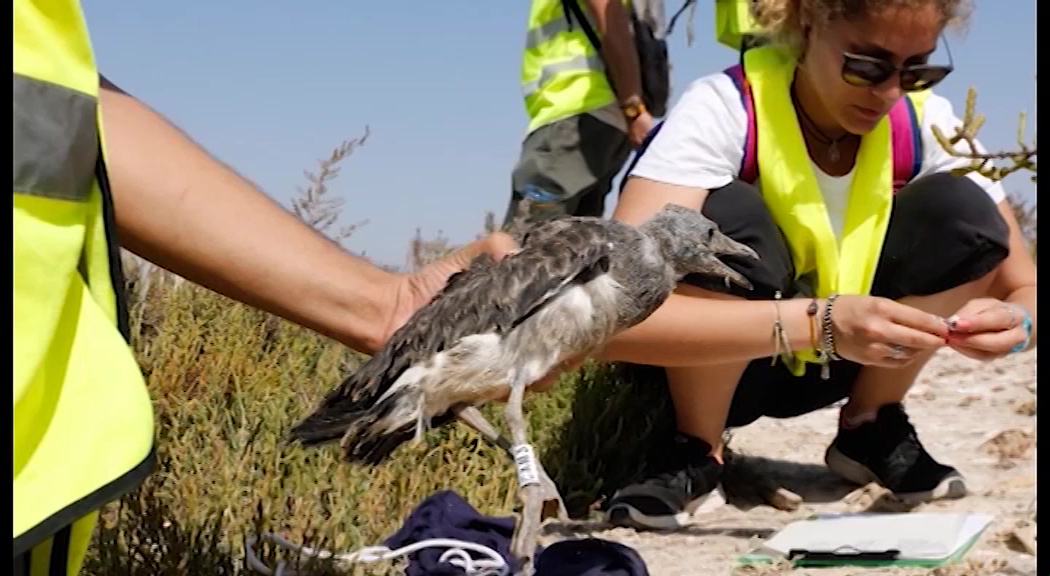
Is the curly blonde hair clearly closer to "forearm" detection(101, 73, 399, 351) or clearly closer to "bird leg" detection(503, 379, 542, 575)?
"bird leg" detection(503, 379, 542, 575)

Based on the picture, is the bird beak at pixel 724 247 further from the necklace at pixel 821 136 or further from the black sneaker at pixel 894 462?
the black sneaker at pixel 894 462

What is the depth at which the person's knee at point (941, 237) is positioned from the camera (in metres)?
3.84

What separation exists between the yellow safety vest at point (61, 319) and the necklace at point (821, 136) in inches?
102

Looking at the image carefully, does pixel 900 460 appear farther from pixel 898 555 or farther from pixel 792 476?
pixel 898 555

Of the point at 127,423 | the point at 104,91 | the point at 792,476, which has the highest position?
the point at 104,91

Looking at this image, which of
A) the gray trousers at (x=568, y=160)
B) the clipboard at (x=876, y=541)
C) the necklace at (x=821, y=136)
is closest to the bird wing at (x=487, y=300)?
the clipboard at (x=876, y=541)

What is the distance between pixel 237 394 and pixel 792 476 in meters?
2.00

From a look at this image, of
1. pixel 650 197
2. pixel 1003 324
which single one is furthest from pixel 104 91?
pixel 1003 324

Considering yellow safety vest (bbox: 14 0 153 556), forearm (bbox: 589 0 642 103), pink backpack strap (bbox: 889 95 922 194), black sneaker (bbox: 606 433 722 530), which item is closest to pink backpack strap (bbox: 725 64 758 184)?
pink backpack strap (bbox: 889 95 922 194)

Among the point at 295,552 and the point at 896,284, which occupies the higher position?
the point at 896,284

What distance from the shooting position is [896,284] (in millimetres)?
3961

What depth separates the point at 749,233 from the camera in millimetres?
3658

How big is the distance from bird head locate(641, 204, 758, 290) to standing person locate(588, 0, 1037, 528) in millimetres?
598

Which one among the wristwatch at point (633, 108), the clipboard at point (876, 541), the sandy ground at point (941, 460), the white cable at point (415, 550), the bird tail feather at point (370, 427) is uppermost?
the wristwatch at point (633, 108)
